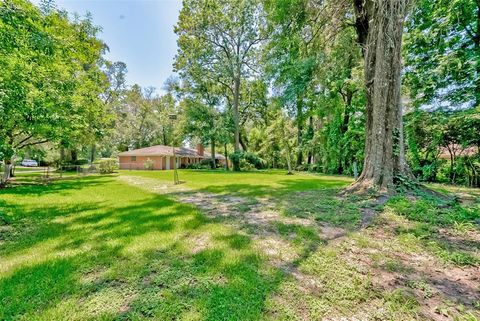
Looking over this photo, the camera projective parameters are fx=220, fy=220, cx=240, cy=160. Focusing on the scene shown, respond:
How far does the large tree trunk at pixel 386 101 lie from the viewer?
565 centimetres

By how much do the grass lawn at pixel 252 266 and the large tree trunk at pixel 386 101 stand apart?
116 cm

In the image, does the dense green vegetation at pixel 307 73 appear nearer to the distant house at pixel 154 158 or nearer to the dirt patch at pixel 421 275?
the dirt patch at pixel 421 275

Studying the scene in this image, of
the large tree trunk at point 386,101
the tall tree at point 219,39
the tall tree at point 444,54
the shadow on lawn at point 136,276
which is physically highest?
the tall tree at point 219,39

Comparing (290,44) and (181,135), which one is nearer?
(290,44)

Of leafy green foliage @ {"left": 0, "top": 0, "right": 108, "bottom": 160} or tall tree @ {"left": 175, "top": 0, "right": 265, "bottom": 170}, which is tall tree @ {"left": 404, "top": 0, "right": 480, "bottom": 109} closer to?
tall tree @ {"left": 175, "top": 0, "right": 265, "bottom": 170}

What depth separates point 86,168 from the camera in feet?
70.3

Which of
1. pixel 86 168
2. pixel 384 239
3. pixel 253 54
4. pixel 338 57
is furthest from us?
pixel 253 54

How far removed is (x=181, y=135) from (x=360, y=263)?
25073mm

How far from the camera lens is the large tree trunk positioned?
565cm

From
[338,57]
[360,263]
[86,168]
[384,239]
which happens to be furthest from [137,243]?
[86,168]

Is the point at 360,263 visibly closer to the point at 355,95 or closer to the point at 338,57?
the point at 338,57

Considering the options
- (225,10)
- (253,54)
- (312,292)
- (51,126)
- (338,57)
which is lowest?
(312,292)

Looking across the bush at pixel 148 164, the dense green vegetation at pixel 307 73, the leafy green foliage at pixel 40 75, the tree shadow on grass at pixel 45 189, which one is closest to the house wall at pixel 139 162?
the bush at pixel 148 164

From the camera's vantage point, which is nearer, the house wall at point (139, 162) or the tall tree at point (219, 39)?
the tall tree at point (219, 39)
